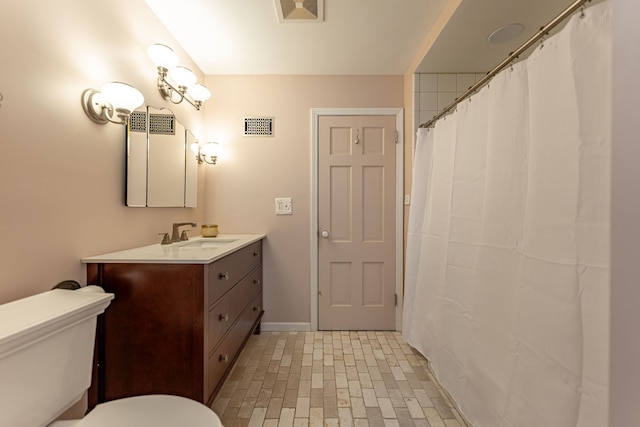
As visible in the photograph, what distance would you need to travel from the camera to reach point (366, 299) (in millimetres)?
2514

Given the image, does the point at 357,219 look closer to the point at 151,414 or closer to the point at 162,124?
the point at 162,124

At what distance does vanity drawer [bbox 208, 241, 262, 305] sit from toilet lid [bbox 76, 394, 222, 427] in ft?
1.42

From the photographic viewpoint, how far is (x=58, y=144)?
3.62ft

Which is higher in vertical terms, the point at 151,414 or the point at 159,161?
the point at 159,161

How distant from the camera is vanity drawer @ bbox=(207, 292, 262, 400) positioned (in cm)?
131

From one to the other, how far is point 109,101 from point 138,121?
32 centimetres

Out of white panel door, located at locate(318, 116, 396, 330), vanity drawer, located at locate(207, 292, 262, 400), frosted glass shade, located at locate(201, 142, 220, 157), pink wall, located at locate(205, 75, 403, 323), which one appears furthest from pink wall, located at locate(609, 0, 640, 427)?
frosted glass shade, located at locate(201, 142, 220, 157)

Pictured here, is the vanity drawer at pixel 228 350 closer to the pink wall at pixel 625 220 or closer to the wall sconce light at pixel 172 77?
the pink wall at pixel 625 220

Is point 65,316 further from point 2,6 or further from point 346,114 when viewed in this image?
point 346,114

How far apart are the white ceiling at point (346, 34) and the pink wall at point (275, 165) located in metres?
0.13

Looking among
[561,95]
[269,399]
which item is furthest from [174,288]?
[561,95]

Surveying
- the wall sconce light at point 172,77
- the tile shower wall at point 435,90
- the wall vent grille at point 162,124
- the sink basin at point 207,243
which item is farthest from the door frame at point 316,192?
the wall vent grille at point 162,124

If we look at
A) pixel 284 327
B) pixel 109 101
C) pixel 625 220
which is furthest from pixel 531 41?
pixel 284 327

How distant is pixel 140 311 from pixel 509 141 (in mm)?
1757
